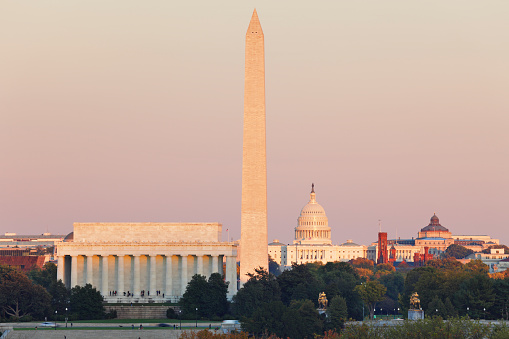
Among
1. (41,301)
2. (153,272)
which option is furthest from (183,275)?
(41,301)

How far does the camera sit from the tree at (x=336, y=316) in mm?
114875

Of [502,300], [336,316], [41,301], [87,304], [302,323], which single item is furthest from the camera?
[87,304]

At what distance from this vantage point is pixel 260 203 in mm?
147250

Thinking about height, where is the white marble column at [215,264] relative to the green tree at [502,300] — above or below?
above

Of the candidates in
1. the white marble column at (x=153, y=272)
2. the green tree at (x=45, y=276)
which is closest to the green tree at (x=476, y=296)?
the white marble column at (x=153, y=272)

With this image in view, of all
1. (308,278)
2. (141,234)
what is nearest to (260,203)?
(308,278)

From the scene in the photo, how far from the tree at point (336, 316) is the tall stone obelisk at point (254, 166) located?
86.4ft

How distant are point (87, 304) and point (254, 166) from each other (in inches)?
998

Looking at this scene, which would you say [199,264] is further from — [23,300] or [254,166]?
[23,300]

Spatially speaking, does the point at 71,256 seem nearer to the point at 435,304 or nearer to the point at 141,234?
the point at 141,234

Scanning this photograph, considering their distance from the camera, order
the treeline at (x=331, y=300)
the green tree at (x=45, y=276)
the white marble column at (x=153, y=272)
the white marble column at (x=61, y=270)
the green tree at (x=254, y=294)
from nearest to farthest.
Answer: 1. the treeline at (x=331, y=300)
2. the green tree at (x=254, y=294)
3. the white marble column at (x=61, y=270)
4. the white marble column at (x=153, y=272)
5. the green tree at (x=45, y=276)

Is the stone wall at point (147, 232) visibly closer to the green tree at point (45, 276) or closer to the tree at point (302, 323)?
the green tree at point (45, 276)

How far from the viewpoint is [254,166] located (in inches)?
5797

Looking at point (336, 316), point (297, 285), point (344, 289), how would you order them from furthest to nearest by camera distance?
1. point (344, 289)
2. point (297, 285)
3. point (336, 316)
